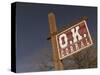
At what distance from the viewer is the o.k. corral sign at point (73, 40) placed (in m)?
1.16

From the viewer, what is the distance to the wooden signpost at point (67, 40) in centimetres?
115

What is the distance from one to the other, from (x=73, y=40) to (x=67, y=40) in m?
0.03

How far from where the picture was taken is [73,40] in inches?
46.6

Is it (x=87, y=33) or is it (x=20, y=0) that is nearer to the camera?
(x=20, y=0)

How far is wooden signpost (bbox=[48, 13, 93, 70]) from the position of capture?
1147mm

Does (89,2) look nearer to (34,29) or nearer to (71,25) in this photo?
(71,25)

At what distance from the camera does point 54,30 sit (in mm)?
1148

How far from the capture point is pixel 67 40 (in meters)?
1.17

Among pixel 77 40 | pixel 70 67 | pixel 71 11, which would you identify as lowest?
pixel 70 67

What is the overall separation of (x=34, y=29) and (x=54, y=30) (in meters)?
0.09

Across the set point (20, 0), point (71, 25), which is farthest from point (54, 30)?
point (20, 0)

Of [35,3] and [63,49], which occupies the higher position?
[35,3]

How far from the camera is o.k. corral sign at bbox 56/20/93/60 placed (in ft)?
3.82

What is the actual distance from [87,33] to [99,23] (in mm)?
99
